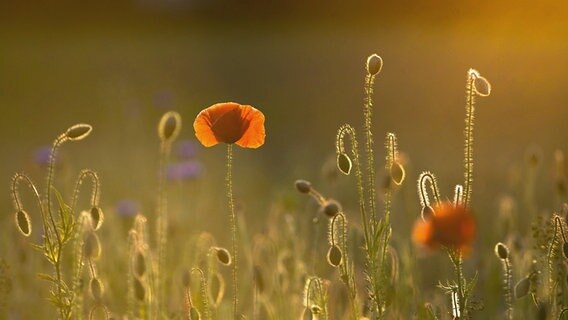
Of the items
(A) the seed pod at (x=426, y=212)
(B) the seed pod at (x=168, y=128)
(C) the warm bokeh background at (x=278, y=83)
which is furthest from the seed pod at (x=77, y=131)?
(C) the warm bokeh background at (x=278, y=83)

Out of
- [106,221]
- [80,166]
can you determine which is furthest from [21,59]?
[106,221]

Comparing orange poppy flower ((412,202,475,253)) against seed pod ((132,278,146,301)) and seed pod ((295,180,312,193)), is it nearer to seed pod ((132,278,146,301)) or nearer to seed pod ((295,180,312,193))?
seed pod ((295,180,312,193))

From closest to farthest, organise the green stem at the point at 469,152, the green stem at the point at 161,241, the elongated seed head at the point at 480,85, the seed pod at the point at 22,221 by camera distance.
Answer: the green stem at the point at 469,152
the elongated seed head at the point at 480,85
the seed pod at the point at 22,221
the green stem at the point at 161,241

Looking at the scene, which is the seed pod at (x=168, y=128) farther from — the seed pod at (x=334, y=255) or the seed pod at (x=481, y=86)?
the seed pod at (x=481, y=86)

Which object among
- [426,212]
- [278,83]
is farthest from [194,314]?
[278,83]

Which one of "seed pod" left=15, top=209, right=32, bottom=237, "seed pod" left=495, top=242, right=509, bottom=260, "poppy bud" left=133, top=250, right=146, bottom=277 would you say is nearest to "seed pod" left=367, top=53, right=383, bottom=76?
"seed pod" left=495, top=242, right=509, bottom=260
